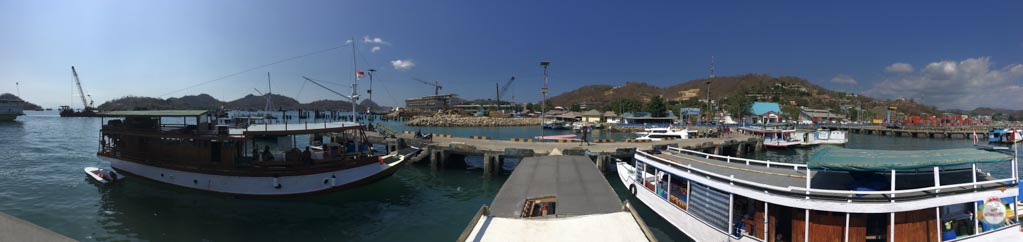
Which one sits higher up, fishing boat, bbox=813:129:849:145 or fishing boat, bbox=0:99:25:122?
fishing boat, bbox=0:99:25:122

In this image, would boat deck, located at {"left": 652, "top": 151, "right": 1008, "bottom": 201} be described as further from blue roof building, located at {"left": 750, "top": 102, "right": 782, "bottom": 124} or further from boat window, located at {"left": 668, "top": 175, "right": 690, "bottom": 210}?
blue roof building, located at {"left": 750, "top": 102, "right": 782, "bottom": 124}

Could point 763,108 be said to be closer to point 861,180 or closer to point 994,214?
point 994,214

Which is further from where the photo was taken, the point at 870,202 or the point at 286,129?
the point at 286,129

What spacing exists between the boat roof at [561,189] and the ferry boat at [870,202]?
361cm

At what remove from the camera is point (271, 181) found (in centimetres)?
1789

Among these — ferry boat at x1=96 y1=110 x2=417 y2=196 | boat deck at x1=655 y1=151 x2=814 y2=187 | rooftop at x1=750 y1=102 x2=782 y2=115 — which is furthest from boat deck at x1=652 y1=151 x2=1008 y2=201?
rooftop at x1=750 y1=102 x2=782 y2=115

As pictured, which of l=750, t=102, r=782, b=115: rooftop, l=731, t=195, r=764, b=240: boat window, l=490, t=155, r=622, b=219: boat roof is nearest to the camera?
l=490, t=155, r=622, b=219: boat roof

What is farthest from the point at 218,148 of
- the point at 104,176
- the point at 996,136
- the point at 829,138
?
the point at 996,136

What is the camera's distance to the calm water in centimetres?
1455

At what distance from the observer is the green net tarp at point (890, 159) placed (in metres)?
9.28

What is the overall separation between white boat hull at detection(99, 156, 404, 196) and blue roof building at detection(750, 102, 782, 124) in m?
106

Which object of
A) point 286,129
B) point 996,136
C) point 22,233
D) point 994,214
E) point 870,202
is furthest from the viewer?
point 996,136

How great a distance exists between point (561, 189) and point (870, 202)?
771 centimetres

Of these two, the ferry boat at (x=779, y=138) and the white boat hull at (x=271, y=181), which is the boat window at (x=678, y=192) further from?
the ferry boat at (x=779, y=138)
